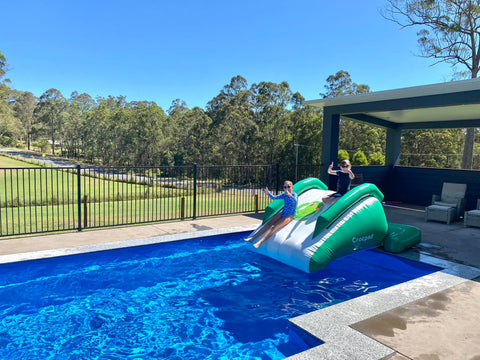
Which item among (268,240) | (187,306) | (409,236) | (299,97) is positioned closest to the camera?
(187,306)

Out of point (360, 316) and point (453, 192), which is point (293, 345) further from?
point (453, 192)

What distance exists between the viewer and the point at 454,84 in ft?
25.0

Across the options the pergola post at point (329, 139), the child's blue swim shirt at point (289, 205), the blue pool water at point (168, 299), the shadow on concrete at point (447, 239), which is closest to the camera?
the blue pool water at point (168, 299)

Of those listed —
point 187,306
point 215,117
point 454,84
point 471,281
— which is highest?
point 215,117

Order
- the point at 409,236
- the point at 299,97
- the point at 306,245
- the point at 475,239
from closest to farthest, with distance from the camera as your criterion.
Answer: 1. the point at 306,245
2. the point at 409,236
3. the point at 475,239
4. the point at 299,97

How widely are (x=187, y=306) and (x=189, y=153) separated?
3708 centimetres

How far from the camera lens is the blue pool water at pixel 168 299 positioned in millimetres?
3799

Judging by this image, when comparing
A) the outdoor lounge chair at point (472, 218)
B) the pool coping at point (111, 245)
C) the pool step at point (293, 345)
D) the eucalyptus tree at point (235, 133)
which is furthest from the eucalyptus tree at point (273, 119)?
the pool step at point (293, 345)

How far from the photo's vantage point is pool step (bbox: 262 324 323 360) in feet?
11.1

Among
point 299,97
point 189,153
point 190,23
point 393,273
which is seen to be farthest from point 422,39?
point 189,153

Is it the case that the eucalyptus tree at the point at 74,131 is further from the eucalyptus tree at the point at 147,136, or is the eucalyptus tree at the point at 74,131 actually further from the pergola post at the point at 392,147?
the pergola post at the point at 392,147

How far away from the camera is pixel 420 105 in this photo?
29.1 ft

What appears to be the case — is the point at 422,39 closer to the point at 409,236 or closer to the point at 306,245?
Result: the point at 409,236

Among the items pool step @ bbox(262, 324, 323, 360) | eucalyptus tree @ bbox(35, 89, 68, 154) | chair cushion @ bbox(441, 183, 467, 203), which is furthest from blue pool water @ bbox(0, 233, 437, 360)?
eucalyptus tree @ bbox(35, 89, 68, 154)
